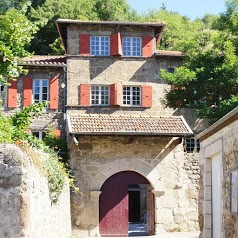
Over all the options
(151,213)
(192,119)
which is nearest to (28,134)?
(151,213)

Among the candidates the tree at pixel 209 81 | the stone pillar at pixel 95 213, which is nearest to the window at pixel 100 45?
the tree at pixel 209 81

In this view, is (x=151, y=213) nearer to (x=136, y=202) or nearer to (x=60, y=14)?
(x=136, y=202)

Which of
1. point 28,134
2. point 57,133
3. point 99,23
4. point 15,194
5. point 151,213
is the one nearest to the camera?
point 15,194

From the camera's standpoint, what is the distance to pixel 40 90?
25203mm

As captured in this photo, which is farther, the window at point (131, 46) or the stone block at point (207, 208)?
the window at point (131, 46)

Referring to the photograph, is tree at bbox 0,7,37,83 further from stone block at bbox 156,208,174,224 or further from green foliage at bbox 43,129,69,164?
stone block at bbox 156,208,174,224

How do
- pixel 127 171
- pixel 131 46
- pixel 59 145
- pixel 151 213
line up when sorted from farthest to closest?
pixel 131 46, pixel 59 145, pixel 151 213, pixel 127 171

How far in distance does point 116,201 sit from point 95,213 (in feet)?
Answer: 3.81

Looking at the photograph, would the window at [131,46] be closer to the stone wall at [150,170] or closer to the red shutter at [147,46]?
the red shutter at [147,46]

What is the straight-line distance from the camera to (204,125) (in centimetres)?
2609

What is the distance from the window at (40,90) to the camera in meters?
25.2

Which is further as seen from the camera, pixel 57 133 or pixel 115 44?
pixel 115 44

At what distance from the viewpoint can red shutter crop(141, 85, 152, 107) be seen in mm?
25422

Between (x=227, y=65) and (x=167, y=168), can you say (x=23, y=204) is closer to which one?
(x=167, y=168)
